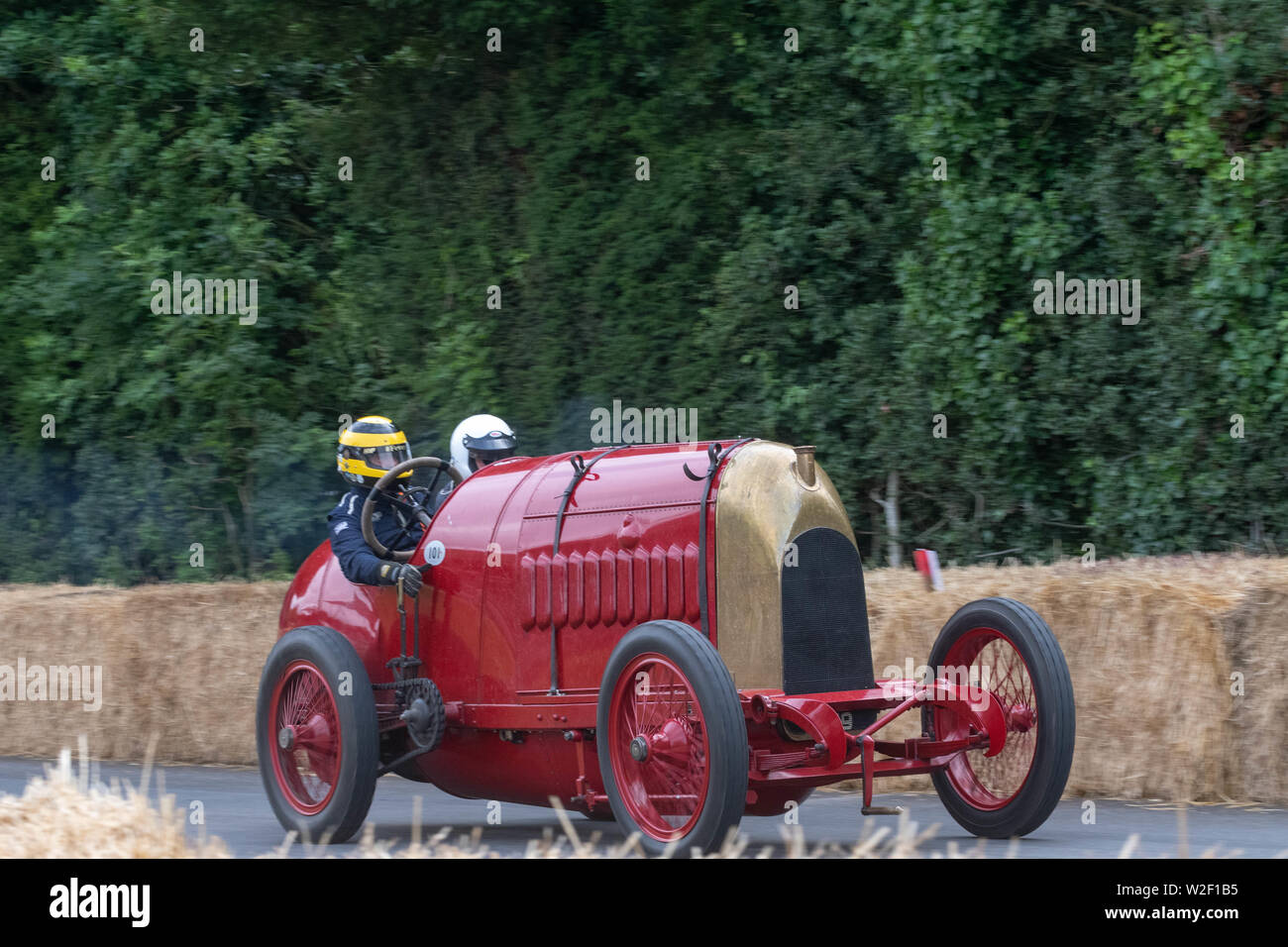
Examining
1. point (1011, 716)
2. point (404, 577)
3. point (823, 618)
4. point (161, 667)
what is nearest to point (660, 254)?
point (161, 667)

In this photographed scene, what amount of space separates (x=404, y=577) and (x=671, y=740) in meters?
2.05

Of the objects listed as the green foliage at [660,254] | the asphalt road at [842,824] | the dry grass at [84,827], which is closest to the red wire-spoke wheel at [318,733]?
the asphalt road at [842,824]

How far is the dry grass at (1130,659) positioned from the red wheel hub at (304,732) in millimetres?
3285

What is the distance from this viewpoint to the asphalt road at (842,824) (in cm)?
728

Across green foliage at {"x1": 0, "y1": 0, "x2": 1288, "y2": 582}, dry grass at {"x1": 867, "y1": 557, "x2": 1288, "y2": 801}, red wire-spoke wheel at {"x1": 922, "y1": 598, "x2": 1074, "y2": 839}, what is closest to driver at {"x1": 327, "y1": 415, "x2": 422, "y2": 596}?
red wire-spoke wheel at {"x1": 922, "y1": 598, "x2": 1074, "y2": 839}

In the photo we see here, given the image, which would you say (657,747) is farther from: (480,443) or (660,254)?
(660,254)

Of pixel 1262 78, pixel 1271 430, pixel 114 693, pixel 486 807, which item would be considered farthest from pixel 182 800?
pixel 1262 78

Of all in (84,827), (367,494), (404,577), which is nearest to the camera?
(84,827)

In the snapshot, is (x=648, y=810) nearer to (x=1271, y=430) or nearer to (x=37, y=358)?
A: (x=1271, y=430)

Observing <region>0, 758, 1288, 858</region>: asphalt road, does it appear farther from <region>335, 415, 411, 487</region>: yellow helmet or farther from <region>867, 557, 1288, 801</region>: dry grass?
<region>335, 415, 411, 487</region>: yellow helmet

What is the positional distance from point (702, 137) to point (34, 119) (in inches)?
392

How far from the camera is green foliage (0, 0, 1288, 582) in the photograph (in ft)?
43.1

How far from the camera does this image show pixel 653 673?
22.4 ft

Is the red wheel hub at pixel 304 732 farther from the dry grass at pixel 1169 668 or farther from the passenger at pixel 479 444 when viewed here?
the dry grass at pixel 1169 668
